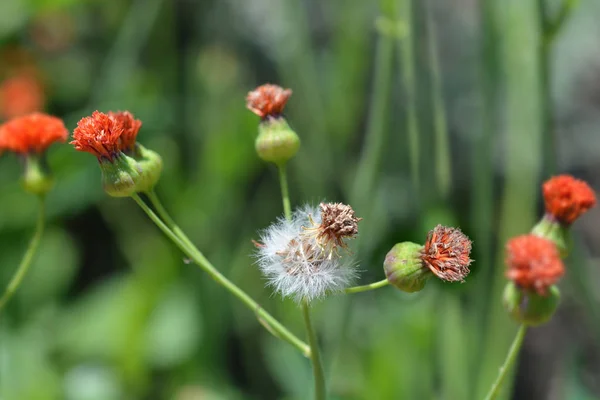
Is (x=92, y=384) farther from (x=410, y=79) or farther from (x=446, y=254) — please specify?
(x=446, y=254)

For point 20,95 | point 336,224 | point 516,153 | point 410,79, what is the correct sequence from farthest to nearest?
1. point 20,95
2. point 516,153
3. point 410,79
4. point 336,224

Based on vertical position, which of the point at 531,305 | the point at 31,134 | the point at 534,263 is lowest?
the point at 531,305

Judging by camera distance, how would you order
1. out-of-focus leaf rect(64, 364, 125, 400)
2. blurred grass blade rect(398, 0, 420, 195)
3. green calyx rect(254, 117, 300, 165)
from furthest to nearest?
1. out-of-focus leaf rect(64, 364, 125, 400)
2. blurred grass blade rect(398, 0, 420, 195)
3. green calyx rect(254, 117, 300, 165)

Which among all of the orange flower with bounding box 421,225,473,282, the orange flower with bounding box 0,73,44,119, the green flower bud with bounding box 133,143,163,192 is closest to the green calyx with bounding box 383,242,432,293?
the orange flower with bounding box 421,225,473,282

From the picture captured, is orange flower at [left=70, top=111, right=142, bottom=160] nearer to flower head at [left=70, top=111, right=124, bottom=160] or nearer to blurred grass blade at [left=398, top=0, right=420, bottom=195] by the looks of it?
flower head at [left=70, top=111, right=124, bottom=160]

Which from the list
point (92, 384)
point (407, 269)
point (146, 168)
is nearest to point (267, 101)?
point (146, 168)

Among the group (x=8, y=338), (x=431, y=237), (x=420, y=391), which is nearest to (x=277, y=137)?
(x=431, y=237)

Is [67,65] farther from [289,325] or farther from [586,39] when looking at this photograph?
[586,39]
